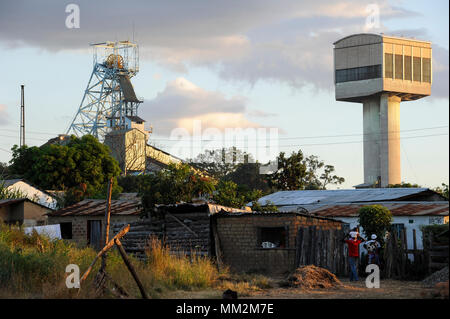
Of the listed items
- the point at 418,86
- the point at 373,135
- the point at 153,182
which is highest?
the point at 418,86

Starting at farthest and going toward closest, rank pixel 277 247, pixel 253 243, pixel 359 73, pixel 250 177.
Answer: pixel 359 73, pixel 250 177, pixel 253 243, pixel 277 247

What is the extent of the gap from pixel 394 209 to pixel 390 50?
163ft

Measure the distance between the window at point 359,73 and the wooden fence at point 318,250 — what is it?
55398mm

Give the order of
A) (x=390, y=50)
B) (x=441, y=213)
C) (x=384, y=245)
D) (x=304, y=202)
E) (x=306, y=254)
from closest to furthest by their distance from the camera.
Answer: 1. (x=306, y=254)
2. (x=384, y=245)
3. (x=441, y=213)
4. (x=304, y=202)
5. (x=390, y=50)

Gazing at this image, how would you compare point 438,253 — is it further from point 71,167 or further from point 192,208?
point 71,167

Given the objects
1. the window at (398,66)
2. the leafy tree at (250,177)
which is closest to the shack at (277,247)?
the leafy tree at (250,177)

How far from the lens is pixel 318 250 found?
23.8m

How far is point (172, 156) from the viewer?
8288cm

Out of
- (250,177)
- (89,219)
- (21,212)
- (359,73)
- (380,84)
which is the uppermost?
(359,73)

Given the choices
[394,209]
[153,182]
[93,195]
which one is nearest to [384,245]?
[394,209]

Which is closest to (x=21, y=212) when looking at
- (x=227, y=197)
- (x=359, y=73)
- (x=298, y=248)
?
(x=227, y=197)

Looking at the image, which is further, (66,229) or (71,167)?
(71,167)

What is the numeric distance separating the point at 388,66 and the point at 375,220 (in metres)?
53.9
